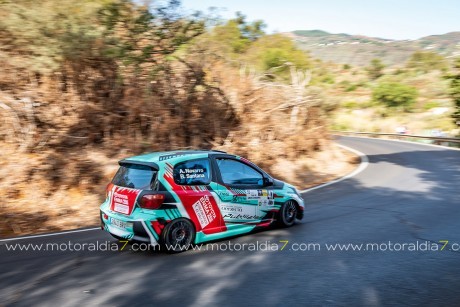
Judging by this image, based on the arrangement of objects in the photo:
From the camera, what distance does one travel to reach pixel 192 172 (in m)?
7.25

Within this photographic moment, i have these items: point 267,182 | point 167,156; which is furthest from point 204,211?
point 267,182

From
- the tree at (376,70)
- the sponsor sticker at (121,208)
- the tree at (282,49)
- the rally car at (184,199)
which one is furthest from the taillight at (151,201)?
the tree at (376,70)

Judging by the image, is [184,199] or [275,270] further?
[184,199]

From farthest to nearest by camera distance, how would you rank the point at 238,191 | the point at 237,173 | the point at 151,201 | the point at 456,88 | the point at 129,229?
the point at 456,88, the point at 237,173, the point at 238,191, the point at 129,229, the point at 151,201

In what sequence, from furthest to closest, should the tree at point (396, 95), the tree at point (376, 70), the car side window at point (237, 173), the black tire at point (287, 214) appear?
the tree at point (376, 70) < the tree at point (396, 95) < the black tire at point (287, 214) < the car side window at point (237, 173)

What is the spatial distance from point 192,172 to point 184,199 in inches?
20.4

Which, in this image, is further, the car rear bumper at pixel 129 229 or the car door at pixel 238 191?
the car door at pixel 238 191

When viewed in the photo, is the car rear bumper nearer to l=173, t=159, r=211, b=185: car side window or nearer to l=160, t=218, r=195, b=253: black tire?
l=160, t=218, r=195, b=253: black tire

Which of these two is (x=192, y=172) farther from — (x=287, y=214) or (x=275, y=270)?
(x=287, y=214)

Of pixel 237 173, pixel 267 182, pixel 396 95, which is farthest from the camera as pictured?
pixel 396 95

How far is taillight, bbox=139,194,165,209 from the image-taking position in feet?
21.8

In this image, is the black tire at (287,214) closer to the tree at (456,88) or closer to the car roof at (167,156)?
the car roof at (167,156)

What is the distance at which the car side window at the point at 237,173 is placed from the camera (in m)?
7.70

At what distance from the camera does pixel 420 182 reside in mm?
14172
